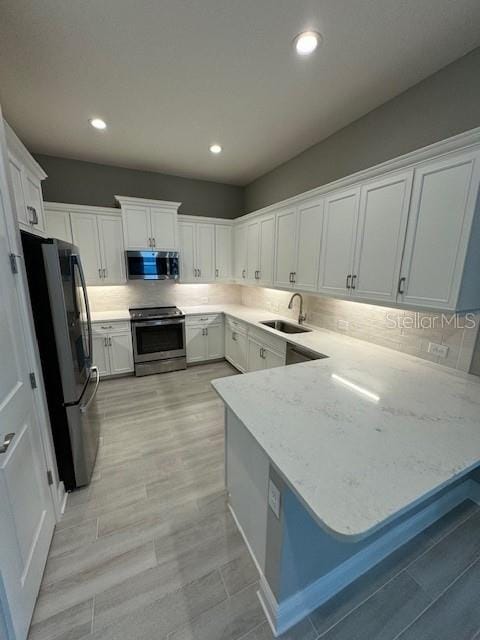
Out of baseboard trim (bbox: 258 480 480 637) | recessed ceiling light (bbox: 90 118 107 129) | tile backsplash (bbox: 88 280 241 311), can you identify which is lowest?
baseboard trim (bbox: 258 480 480 637)

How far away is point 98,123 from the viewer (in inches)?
102

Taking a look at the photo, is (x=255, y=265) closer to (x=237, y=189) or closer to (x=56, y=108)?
(x=237, y=189)

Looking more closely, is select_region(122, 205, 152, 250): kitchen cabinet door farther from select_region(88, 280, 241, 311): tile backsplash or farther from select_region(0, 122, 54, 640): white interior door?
select_region(0, 122, 54, 640): white interior door

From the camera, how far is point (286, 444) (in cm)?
105

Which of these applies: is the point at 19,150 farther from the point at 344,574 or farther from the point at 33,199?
the point at 344,574

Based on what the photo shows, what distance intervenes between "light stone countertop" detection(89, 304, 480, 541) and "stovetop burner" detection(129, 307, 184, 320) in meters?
2.51

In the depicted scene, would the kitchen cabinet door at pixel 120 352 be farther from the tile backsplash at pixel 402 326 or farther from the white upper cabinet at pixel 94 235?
the tile backsplash at pixel 402 326

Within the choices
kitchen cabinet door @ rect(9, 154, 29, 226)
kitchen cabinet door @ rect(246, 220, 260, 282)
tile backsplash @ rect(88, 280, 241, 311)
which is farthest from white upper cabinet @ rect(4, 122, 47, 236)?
kitchen cabinet door @ rect(246, 220, 260, 282)

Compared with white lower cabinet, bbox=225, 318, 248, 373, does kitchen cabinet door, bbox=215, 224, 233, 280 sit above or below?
above

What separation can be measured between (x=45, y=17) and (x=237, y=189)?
134 inches

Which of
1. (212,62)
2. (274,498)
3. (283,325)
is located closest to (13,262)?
(274,498)

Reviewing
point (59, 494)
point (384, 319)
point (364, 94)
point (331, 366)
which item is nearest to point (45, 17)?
point (364, 94)

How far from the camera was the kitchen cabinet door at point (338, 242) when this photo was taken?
221cm

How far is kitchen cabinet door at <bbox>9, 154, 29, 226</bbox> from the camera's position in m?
1.60
